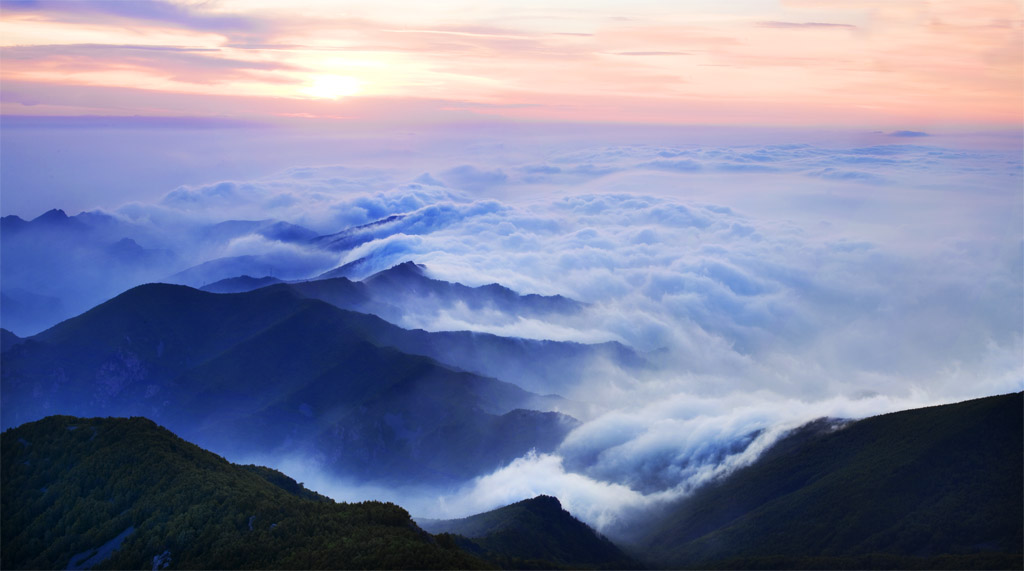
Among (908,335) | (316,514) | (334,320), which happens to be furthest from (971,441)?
(908,335)

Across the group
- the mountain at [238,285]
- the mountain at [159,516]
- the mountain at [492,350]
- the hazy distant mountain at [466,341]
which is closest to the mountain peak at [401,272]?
the hazy distant mountain at [466,341]

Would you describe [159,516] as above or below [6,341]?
below

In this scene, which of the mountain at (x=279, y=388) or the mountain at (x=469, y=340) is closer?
the mountain at (x=279, y=388)

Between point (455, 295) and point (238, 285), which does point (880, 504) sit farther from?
point (238, 285)

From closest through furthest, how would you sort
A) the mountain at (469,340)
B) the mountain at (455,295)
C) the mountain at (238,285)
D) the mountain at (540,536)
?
the mountain at (540,536) → the mountain at (469,340) → the mountain at (455,295) → the mountain at (238,285)

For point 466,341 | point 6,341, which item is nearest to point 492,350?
point 466,341

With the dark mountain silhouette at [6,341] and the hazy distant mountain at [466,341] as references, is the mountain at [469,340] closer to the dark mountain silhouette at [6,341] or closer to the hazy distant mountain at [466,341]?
the hazy distant mountain at [466,341]
